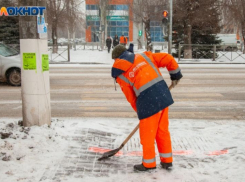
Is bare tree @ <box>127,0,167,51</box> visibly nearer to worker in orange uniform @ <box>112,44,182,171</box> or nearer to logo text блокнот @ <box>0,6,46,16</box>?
logo text блокнот @ <box>0,6,46,16</box>

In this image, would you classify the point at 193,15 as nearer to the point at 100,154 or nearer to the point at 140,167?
the point at 100,154

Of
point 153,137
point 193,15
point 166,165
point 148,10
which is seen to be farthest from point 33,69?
point 148,10

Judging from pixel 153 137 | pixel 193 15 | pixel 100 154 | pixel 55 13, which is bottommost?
pixel 100 154

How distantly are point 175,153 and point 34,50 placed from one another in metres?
2.59

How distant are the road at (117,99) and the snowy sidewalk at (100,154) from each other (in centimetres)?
161

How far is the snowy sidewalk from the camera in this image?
13.3 ft

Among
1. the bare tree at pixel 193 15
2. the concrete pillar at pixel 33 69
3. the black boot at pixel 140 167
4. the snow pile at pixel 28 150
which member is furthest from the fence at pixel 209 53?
the black boot at pixel 140 167

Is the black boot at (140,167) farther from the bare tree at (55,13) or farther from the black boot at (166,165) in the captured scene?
the bare tree at (55,13)

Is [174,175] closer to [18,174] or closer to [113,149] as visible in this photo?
[113,149]

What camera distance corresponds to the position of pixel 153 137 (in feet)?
13.5

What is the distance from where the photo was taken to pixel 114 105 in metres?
8.59

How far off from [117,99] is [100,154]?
4.58m

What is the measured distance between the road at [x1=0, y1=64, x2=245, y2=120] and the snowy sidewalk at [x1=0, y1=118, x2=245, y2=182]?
161 centimetres

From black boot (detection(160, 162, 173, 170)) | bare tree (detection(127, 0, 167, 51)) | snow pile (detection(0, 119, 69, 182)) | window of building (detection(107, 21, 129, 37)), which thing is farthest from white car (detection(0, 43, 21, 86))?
window of building (detection(107, 21, 129, 37))
